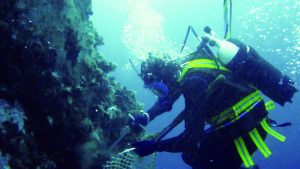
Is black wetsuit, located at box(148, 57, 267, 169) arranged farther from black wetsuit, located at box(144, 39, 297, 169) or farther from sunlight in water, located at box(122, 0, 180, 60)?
sunlight in water, located at box(122, 0, 180, 60)

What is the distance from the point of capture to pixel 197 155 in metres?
4.12

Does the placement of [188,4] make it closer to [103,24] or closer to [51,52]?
[103,24]

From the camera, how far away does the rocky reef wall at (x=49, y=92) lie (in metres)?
3.98

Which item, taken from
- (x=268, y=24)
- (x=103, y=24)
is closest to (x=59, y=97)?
(x=268, y=24)

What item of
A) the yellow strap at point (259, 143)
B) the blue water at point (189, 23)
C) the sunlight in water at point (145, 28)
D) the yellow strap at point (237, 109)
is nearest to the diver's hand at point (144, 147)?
the yellow strap at point (237, 109)

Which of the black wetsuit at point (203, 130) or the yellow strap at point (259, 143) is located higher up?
the black wetsuit at point (203, 130)

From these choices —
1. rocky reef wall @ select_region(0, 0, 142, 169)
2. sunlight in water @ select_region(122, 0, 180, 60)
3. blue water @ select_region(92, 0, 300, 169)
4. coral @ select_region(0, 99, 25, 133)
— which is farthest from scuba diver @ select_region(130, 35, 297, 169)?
sunlight in water @ select_region(122, 0, 180, 60)

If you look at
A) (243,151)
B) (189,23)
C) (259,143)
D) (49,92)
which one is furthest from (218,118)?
(189,23)

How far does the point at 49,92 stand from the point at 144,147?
4.68 feet

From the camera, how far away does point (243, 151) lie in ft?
13.8

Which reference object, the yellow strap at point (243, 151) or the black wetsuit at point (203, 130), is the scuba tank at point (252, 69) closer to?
the black wetsuit at point (203, 130)

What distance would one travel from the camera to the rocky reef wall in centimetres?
398

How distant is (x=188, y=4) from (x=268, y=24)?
6375 millimetres

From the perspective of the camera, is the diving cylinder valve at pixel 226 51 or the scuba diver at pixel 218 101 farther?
the diving cylinder valve at pixel 226 51
